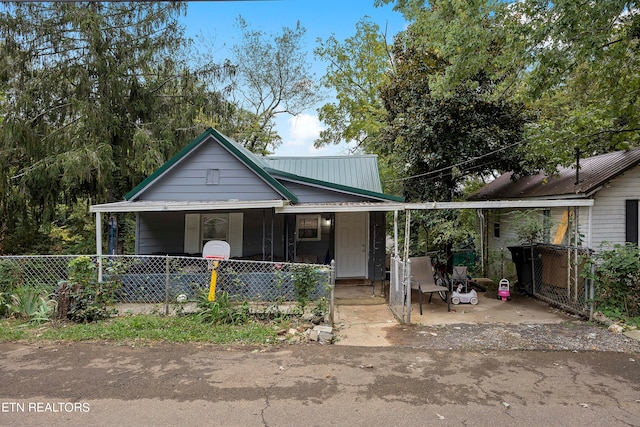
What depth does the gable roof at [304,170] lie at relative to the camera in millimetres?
9078

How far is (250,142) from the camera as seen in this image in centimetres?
2178

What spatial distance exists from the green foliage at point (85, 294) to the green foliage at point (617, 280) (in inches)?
341

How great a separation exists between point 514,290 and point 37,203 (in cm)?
1462

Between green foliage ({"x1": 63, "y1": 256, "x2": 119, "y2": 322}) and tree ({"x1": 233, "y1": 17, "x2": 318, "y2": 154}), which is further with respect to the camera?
tree ({"x1": 233, "y1": 17, "x2": 318, "y2": 154})

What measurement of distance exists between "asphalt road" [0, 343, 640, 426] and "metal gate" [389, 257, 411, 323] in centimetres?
140

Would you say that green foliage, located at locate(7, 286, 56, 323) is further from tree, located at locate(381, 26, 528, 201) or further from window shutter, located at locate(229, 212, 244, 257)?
tree, located at locate(381, 26, 528, 201)

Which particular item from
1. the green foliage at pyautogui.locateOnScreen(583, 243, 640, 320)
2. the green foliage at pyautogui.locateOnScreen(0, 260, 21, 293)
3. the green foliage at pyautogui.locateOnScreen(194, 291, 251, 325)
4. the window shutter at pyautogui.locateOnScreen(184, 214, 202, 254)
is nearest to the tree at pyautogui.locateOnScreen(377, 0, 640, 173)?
the green foliage at pyautogui.locateOnScreen(583, 243, 640, 320)

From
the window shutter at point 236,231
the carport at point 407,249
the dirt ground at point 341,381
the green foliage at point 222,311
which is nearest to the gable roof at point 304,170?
the window shutter at point 236,231

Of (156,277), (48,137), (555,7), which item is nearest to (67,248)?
(48,137)

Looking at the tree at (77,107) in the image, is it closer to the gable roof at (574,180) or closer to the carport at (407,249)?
the carport at (407,249)

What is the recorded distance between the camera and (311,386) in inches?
158

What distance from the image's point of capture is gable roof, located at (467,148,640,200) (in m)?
8.36

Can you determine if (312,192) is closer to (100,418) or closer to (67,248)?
(100,418)

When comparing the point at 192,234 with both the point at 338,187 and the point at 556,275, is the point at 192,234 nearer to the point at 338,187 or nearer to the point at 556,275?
the point at 338,187
